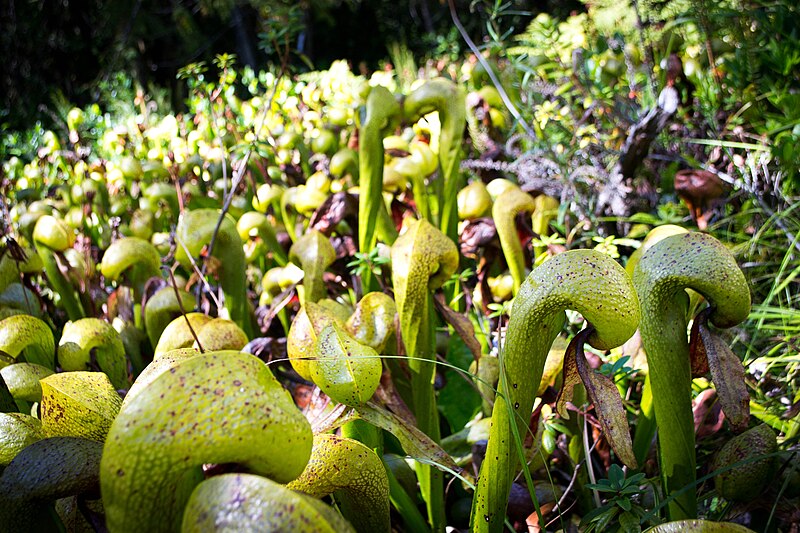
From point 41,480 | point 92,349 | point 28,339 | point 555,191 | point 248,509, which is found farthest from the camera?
point 555,191

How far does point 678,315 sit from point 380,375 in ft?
1.04

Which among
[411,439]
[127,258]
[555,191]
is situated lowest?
[555,191]

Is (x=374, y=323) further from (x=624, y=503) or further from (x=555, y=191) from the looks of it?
(x=555, y=191)

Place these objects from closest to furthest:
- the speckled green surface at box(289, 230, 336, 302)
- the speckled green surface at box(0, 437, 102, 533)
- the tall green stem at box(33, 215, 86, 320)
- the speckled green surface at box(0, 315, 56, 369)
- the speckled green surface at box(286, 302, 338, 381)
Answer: the speckled green surface at box(0, 437, 102, 533), the speckled green surface at box(286, 302, 338, 381), the speckled green surface at box(0, 315, 56, 369), the speckled green surface at box(289, 230, 336, 302), the tall green stem at box(33, 215, 86, 320)

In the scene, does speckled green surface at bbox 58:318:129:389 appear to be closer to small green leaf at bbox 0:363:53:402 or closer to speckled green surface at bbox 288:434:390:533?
small green leaf at bbox 0:363:53:402

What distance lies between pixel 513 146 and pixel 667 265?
1.61 meters

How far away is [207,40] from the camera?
7.89 meters

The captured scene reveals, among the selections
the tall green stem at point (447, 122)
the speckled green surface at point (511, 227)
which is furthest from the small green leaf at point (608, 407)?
the tall green stem at point (447, 122)

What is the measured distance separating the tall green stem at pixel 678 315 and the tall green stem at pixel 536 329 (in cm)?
8

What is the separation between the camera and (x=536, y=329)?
55cm

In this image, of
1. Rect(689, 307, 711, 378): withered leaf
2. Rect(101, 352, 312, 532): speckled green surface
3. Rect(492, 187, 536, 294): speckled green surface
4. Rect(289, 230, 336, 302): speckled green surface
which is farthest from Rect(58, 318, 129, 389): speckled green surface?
Rect(689, 307, 711, 378): withered leaf

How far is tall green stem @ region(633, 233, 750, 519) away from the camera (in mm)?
549

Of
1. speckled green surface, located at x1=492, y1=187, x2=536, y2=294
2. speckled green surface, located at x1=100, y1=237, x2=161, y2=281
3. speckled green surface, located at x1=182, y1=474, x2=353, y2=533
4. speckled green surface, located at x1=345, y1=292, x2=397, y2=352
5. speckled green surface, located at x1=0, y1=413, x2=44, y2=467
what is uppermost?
speckled green surface, located at x1=182, y1=474, x2=353, y2=533

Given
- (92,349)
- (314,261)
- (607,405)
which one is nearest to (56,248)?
(92,349)
